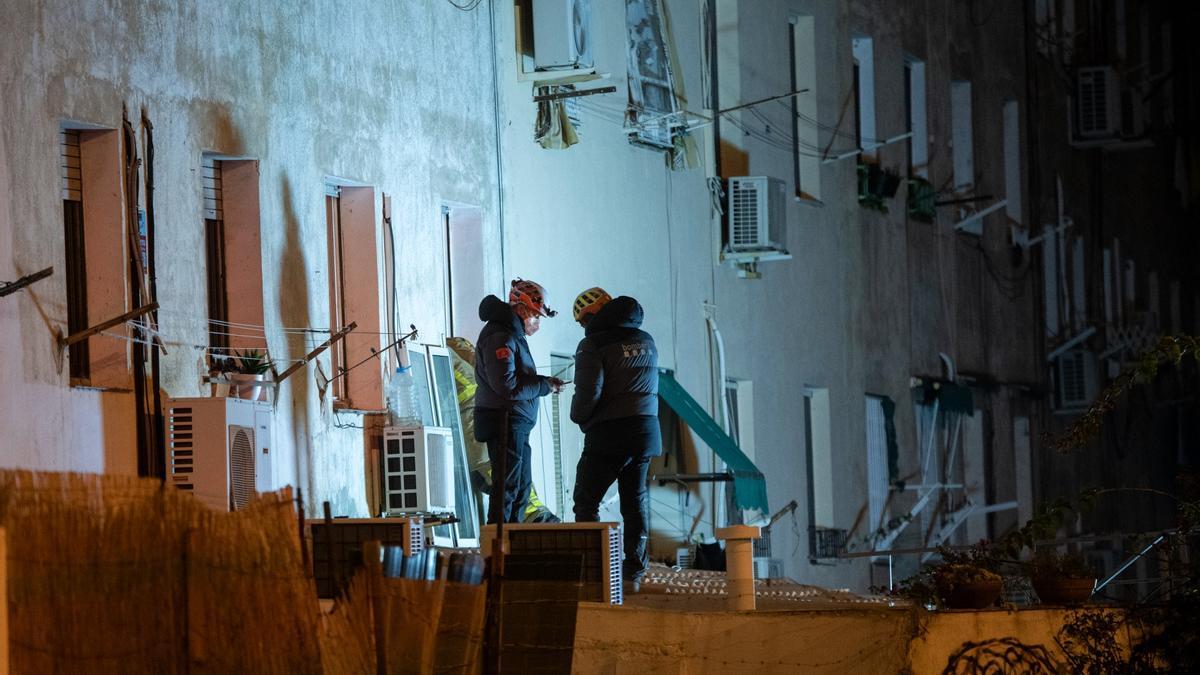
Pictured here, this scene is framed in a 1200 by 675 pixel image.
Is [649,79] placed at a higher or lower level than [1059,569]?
higher

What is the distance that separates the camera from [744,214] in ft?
70.1

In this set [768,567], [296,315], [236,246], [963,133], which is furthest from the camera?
[963,133]

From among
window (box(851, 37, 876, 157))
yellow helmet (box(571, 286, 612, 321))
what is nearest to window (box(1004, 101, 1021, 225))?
window (box(851, 37, 876, 157))

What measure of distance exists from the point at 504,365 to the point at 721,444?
629 centimetres

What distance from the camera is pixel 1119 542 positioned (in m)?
31.1

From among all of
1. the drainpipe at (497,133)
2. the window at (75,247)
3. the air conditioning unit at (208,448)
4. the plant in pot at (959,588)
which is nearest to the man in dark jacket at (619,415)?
the air conditioning unit at (208,448)

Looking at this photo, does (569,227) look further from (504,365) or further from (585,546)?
(585,546)

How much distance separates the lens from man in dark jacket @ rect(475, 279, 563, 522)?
45.6 feet

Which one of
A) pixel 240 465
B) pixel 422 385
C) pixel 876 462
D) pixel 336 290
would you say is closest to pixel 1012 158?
pixel 876 462

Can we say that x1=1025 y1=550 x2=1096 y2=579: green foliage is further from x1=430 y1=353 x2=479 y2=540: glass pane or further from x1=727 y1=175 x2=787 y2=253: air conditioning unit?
x1=727 y1=175 x2=787 y2=253: air conditioning unit

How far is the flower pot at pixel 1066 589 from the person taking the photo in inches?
417

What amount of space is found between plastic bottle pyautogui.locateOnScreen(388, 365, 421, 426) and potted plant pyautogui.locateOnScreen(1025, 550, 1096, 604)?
594cm

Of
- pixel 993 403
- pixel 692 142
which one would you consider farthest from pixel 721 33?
pixel 993 403

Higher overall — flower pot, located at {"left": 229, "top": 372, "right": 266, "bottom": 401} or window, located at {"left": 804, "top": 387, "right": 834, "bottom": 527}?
flower pot, located at {"left": 229, "top": 372, "right": 266, "bottom": 401}
